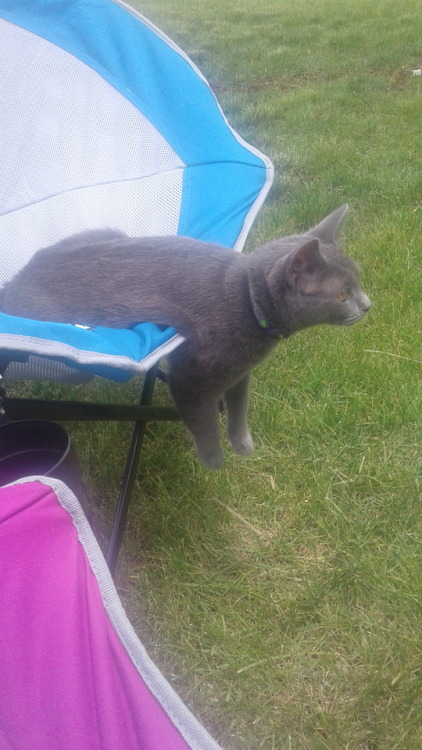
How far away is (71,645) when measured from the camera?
2.29 feet

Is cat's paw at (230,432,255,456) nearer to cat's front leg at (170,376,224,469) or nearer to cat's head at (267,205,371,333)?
cat's front leg at (170,376,224,469)

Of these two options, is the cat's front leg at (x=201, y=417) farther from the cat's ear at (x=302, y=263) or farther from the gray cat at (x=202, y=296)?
the cat's ear at (x=302, y=263)

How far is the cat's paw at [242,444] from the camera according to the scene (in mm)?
1536

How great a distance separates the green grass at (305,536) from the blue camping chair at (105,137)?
0.48 m

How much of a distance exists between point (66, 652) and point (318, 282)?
2.61 feet

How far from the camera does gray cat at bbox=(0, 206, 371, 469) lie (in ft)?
4.09

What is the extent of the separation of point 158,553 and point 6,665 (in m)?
0.76

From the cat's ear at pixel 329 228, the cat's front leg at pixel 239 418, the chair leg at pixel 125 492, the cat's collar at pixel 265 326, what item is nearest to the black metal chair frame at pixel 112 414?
the chair leg at pixel 125 492

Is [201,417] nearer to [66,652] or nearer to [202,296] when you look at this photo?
[202,296]

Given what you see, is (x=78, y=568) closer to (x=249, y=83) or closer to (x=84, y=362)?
(x=84, y=362)

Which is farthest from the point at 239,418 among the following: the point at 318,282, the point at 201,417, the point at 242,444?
the point at 318,282

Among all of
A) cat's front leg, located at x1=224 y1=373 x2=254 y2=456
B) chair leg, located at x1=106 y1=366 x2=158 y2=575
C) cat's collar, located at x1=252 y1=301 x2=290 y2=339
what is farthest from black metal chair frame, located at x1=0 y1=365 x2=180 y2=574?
cat's collar, located at x1=252 y1=301 x2=290 y2=339

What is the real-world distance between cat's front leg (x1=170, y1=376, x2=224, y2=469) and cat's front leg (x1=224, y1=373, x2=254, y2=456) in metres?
0.12


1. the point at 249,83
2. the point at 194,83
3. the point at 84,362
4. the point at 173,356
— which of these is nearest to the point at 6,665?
the point at 84,362
